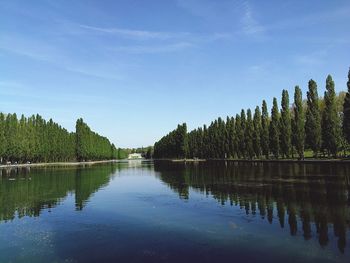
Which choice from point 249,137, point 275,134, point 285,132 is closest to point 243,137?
point 249,137

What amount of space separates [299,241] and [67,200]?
70.5ft

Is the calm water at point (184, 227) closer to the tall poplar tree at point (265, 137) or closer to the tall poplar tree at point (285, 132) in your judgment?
the tall poplar tree at point (285, 132)

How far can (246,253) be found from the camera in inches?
546

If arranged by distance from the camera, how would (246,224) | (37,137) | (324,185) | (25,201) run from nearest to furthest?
(246,224) < (25,201) < (324,185) < (37,137)

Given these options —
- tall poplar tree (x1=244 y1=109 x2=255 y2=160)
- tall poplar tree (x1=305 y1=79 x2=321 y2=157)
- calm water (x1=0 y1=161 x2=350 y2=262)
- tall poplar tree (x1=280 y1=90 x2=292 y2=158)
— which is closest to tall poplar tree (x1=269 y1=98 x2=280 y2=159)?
tall poplar tree (x1=280 y1=90 x2=292 y2=158)

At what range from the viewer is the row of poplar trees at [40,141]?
102125 millimetres

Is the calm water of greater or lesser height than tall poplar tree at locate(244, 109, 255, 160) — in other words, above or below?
below

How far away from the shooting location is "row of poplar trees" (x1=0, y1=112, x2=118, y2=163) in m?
102

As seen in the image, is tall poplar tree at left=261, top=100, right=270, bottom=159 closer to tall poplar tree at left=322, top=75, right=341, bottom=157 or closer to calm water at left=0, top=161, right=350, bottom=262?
tall poplar tree at left=322, top=75, right=341, bottom=157

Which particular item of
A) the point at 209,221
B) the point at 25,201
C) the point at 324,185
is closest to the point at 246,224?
the point at 209,221

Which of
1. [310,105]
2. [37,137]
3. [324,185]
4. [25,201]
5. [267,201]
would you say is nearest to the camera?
[267,201]

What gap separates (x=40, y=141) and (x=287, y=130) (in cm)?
→ 7965

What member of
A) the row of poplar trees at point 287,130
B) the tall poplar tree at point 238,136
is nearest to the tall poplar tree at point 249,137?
the row of poplar trees at point 287,130

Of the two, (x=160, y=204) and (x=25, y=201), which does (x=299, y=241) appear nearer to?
(x=160, y=204)
